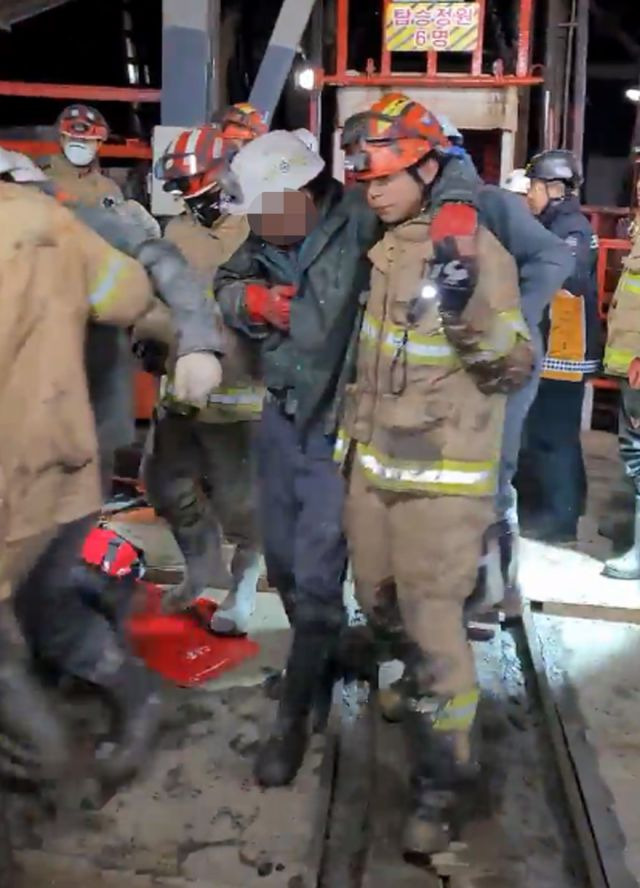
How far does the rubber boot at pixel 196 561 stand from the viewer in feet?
14.8

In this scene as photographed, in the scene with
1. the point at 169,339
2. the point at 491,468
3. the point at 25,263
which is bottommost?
the point at 491,468

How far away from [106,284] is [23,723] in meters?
1.18

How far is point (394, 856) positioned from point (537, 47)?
28.7 ft

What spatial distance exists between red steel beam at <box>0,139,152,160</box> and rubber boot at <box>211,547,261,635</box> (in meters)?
4.03

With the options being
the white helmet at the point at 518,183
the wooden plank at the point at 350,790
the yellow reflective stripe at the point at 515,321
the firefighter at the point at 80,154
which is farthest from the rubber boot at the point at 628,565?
the firefighter at the point at 80,154

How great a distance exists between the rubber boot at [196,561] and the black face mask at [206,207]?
1.20m

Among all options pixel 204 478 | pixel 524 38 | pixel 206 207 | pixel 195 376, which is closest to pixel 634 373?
pixel 204 478

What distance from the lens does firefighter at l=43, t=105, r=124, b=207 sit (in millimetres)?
6516

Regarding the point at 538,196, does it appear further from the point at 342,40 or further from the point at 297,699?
the point at 342,40

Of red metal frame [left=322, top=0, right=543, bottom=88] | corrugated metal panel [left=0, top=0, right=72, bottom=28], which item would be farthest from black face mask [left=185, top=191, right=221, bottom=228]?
red metal frame [left=322, top=0, right=543, bottom=88]

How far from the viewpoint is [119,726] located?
3432 millimetres

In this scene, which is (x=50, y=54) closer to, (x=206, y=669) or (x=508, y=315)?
(x=206, y=669)

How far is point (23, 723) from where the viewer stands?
2953mm

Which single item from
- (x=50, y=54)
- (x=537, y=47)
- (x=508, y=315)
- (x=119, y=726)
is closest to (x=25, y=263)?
(x=508, y=315)
